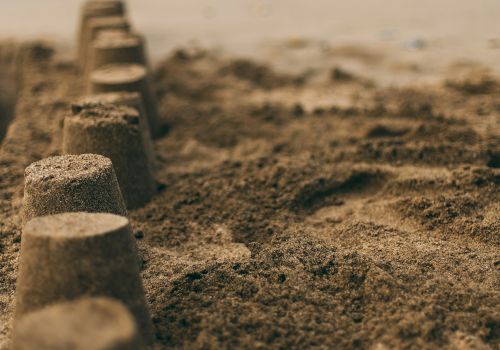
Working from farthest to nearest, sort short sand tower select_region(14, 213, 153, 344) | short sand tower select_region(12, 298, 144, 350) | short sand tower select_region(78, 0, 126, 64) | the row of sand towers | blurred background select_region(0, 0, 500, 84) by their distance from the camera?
1. short sand tower select_region(78, 0, 126, 64)
2. blurred background select_region(0, 0, 500, 84)
3. short sand tower select_region(14, 213, 153, 344)
4. the row of sand towers
5. short sand tower select_region(12, 298, 144, 350)

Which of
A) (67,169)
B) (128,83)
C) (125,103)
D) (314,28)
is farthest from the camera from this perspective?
(314,28)

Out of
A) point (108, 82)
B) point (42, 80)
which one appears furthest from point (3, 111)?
point (108, 82)

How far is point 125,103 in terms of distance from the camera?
5316 mm

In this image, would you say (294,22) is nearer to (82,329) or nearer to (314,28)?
(314,28)

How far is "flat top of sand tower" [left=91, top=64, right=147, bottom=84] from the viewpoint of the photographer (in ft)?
19.0

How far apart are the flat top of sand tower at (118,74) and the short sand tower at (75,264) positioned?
3.10m

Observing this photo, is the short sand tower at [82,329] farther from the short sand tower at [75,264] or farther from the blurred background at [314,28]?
the blurred background at [314,28]

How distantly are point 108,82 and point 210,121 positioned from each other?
3.50 ft

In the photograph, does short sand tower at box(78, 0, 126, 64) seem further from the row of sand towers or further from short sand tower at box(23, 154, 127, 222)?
short sand tower at box(23, 154, 127, 222)

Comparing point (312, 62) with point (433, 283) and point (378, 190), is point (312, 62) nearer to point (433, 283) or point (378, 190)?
point (378, 190)

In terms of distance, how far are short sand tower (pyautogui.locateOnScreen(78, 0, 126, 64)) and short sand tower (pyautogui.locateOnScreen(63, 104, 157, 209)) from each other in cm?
402

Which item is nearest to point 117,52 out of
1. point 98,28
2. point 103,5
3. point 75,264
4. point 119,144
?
point 98,28

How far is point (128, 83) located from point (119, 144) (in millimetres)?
1352

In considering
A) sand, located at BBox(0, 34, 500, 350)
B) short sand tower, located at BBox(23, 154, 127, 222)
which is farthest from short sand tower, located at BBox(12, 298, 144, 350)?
short sand tower, located at BBox(23, 154, 127, 222)
